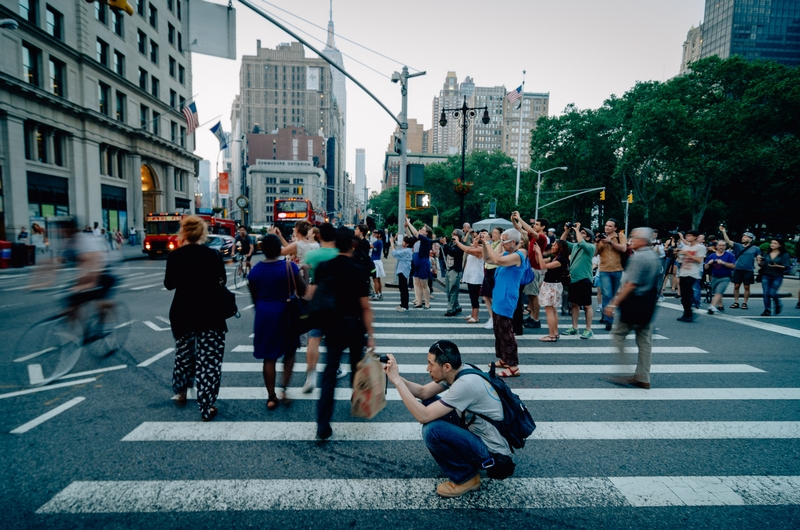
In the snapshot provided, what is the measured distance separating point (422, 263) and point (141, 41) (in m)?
42.3

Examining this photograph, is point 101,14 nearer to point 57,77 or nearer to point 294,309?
point 57,77

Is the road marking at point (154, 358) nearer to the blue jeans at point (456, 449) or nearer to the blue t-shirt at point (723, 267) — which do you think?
the blue jeans at point (456, 449)

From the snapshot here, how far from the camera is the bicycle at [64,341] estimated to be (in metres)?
5.67

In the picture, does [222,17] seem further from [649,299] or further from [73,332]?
[649,299]

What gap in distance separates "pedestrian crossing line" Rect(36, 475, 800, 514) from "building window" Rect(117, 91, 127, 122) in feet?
139

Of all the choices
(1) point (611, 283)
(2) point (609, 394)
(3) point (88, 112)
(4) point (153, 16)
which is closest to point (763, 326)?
(1) point (611, 283)

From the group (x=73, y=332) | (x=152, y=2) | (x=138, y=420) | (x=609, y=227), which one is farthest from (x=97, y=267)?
(x=152, y=2)

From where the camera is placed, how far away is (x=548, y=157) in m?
48.8

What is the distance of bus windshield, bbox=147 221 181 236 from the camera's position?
87.0 ft

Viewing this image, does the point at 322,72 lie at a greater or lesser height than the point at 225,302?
greater

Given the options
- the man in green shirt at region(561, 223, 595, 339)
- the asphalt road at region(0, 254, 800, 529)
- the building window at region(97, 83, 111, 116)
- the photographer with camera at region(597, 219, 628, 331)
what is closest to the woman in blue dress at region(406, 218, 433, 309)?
the man in green shirt at region(561, 223, 595, 339)

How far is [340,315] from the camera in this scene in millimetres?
4160

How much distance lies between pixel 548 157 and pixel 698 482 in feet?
162

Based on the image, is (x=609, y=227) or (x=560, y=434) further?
(x=609, y=227)
